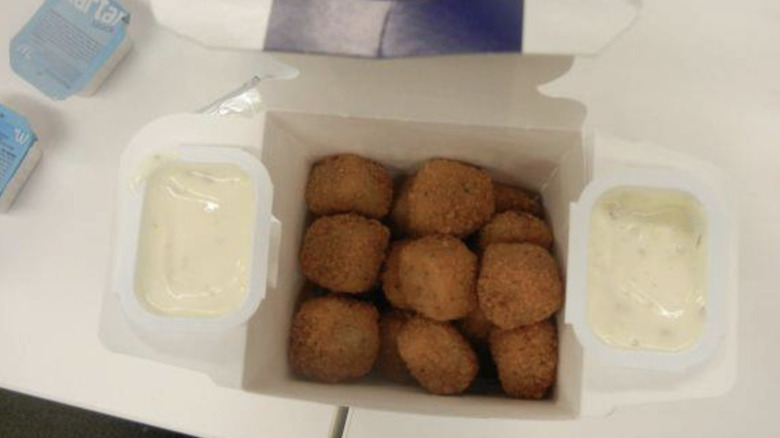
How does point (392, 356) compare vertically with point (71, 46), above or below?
below

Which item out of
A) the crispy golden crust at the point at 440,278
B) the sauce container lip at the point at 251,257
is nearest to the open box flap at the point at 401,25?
the sauce container lip at the point at 251,257

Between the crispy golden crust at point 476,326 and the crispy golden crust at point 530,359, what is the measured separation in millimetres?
41

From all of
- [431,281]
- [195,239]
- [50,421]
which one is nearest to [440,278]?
[431,281]

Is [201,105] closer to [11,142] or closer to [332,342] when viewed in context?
[11,142]

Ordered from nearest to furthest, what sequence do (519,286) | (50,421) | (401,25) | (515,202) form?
1. (401,25)
2. (519,286)
3. (515,202)
4. (50,421)

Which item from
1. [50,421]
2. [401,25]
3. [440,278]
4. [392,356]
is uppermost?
Result: [401,25]

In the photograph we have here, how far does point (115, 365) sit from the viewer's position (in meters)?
0.77

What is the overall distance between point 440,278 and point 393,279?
0.07 metres

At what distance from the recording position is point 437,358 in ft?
2.20

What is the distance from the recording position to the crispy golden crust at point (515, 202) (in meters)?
0.74

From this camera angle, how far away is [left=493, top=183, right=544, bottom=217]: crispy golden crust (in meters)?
0.74

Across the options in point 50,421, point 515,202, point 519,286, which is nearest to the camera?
point 519,286

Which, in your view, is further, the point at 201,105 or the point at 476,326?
the point at 201,105

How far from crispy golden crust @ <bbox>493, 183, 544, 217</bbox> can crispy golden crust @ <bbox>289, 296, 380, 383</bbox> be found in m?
0.17
